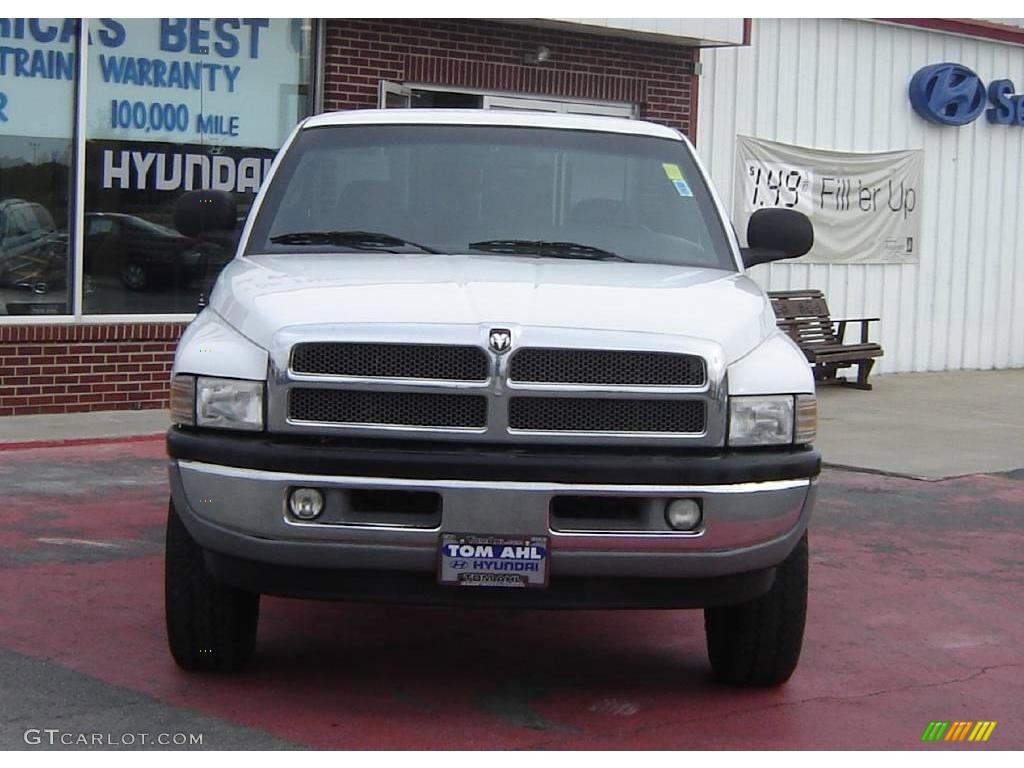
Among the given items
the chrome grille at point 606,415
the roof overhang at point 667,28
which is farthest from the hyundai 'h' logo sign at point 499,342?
the roof overhang at point 667,28

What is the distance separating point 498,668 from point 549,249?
151cm

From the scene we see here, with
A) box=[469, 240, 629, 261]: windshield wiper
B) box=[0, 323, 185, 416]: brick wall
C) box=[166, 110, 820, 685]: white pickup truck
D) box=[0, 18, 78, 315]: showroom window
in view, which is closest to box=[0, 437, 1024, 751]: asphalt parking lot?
box=[166, 110, 820, 685]: white pickup truck

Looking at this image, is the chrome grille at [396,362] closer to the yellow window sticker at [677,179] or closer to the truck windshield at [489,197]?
the truck windshield at [489,197]

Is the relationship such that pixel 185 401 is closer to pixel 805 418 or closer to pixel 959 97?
pixel 805 418

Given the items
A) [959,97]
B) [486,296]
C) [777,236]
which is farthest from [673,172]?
[959,97]

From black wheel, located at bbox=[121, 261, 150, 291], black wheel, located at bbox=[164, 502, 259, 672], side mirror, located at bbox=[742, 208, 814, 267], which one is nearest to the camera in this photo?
black wheel, located at bbox=[164, 502, 259, 672]

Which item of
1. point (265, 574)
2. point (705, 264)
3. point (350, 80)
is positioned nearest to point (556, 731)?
point (265, 574)

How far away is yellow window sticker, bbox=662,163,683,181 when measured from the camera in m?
6.79

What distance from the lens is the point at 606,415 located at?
516 cm

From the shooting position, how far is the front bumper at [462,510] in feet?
16.5

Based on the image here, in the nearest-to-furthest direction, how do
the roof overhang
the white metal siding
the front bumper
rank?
the front bumper
the roof overhang
the white metal siding

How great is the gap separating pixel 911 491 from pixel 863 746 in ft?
18.5

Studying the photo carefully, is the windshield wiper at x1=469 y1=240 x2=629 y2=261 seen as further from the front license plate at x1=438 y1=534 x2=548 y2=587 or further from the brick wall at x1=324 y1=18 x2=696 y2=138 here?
the brick wall at x1=324 y1=18 x2=696 y2=138

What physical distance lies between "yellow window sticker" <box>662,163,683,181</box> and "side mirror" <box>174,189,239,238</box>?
1.70 metres
